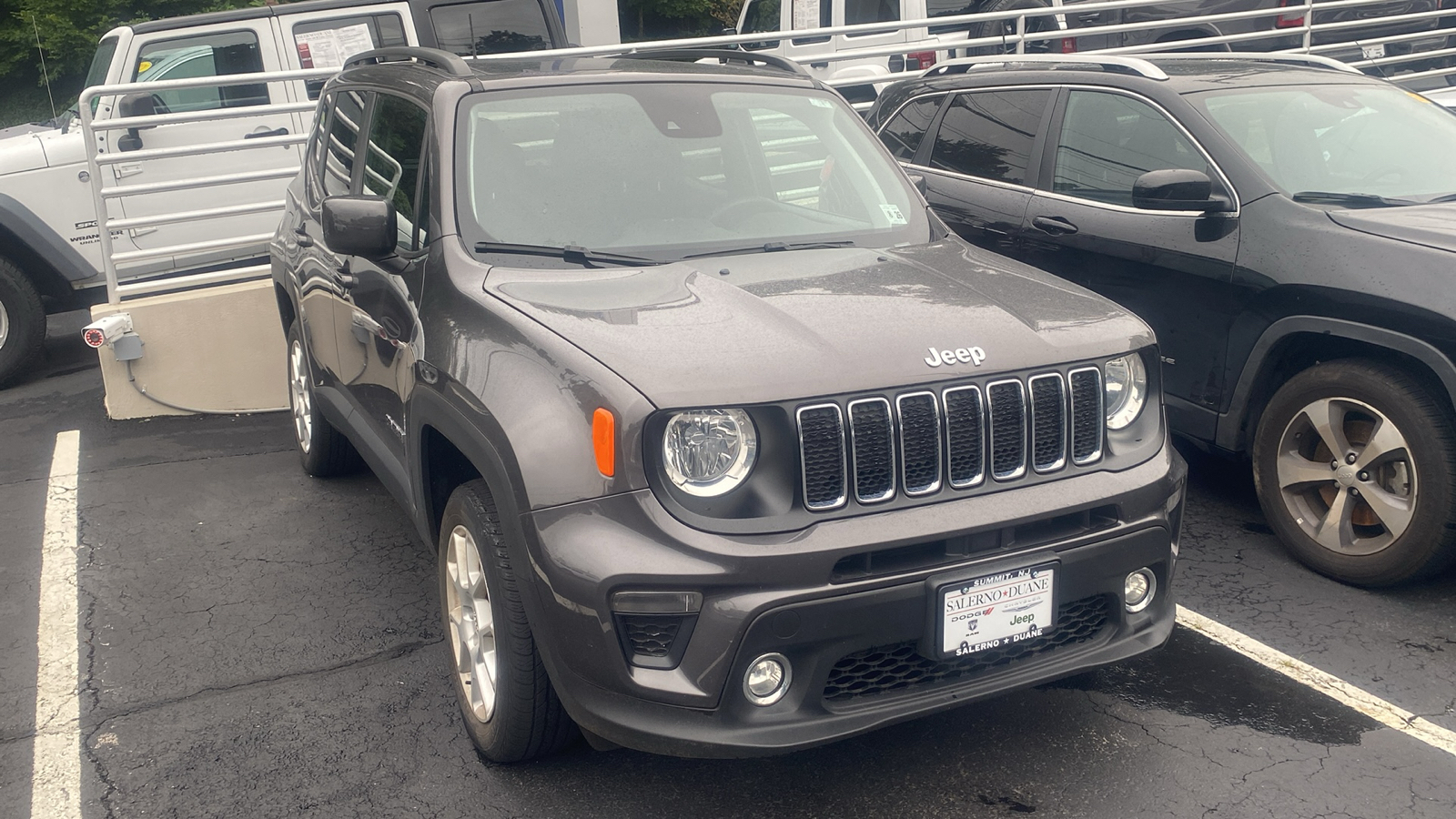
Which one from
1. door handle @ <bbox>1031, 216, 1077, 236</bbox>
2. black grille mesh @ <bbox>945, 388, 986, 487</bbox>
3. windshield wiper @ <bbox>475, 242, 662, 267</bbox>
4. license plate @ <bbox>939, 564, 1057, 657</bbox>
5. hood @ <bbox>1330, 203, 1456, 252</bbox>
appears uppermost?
windshield wiper @ <bbox>475, 242, 662, 267</bbox>

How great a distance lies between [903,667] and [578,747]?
40.5 inches

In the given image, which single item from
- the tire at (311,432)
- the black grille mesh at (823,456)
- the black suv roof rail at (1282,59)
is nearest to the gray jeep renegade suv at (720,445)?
the black grille mesh at (823,456)

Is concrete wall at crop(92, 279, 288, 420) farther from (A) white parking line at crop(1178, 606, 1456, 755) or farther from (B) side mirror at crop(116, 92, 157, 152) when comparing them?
(A) white parking line at crop(1178, 606, 1456, 755)

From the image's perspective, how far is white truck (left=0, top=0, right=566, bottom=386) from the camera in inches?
298

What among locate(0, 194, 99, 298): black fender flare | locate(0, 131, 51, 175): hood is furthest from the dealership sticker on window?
locate(0, 194, 99, 298): black fender flare

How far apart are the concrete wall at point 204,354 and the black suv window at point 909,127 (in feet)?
12.3

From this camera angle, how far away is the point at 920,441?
285 cm

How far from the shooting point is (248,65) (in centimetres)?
832

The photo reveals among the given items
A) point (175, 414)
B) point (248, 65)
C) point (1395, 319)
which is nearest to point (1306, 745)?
point (1395, 319)

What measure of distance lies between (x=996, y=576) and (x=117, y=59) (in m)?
7.41

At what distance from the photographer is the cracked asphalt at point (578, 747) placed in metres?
3.16

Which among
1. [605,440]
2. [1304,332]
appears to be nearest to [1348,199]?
[1304,332]

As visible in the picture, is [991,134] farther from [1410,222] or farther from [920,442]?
[920,442]

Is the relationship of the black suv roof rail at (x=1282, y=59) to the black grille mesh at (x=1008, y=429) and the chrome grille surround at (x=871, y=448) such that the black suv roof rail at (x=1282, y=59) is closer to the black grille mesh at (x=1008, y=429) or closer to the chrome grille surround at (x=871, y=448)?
the black grille mesh at (x=1008, y=429)
